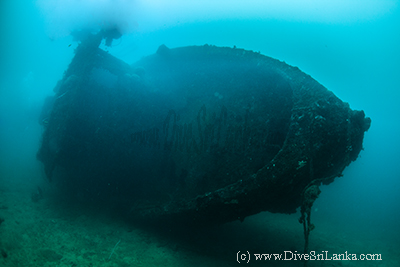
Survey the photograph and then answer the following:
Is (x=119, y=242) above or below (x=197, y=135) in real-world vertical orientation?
below

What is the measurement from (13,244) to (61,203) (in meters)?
2.72

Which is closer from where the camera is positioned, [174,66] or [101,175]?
[101,175]

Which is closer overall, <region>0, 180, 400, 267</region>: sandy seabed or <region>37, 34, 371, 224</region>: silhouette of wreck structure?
<region>37, 34, 371, 224</region>: silhouette of wreck structure

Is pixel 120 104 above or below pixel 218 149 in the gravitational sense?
above

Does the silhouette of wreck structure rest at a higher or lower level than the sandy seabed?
higher

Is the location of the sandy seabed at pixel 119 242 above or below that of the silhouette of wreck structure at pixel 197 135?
below

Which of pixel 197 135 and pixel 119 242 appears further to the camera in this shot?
pixel 197 135

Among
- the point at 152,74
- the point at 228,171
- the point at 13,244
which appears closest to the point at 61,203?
the point at 13,244

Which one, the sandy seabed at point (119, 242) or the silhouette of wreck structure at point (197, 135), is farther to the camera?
the sandy seabed at point (119, 242)

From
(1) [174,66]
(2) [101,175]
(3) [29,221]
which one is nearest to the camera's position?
(3) [29,221]

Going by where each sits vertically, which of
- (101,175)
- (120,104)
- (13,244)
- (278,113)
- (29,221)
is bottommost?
(13,244)

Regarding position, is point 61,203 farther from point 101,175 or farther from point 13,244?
point 13,244

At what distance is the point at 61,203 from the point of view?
22.8 feet

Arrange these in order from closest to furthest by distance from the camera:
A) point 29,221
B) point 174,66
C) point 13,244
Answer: point 13,244 < point 29,221 < point 174,66
